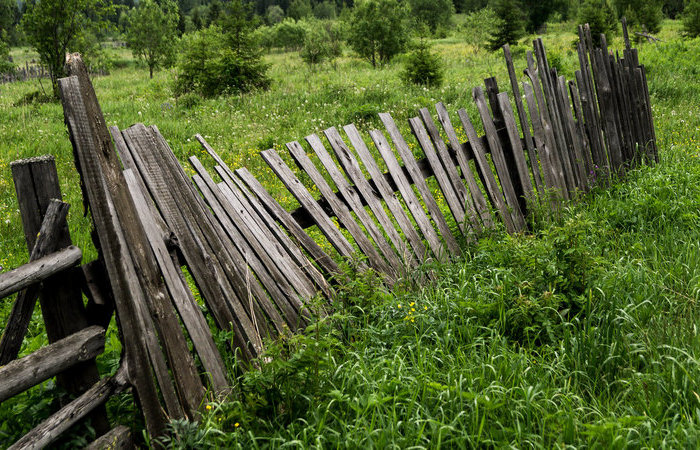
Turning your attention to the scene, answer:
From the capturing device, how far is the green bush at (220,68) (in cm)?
1166

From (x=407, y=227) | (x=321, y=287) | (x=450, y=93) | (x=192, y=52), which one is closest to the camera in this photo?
(x=321, y=287)

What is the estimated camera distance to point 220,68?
38.1ft

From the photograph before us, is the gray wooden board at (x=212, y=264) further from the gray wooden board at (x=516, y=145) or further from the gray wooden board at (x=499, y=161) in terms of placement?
the gray wooden board at (x=516, y=145)

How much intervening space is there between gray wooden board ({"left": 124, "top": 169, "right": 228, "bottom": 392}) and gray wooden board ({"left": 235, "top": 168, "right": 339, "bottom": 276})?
88 centimetres

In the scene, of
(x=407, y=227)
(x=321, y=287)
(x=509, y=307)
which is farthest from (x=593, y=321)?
(x=321, y=287)

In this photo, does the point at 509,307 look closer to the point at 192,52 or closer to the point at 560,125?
the point at 560,125

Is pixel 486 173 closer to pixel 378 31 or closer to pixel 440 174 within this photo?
pixel 440 174

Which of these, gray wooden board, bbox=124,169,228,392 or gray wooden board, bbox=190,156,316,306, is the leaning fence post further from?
gray wooden board, bbox=190,156,316,306

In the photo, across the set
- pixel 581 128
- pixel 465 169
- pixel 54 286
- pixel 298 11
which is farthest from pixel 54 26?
pixel 298 11

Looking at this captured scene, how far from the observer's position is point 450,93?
34.3ft

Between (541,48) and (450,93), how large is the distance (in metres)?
5.78

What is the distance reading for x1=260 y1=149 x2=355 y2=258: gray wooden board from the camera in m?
3.15

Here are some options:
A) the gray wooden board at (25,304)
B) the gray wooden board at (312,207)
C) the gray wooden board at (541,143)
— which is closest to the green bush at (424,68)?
the gray wooden board at (541,143)

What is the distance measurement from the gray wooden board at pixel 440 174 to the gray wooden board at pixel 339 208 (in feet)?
2.92
